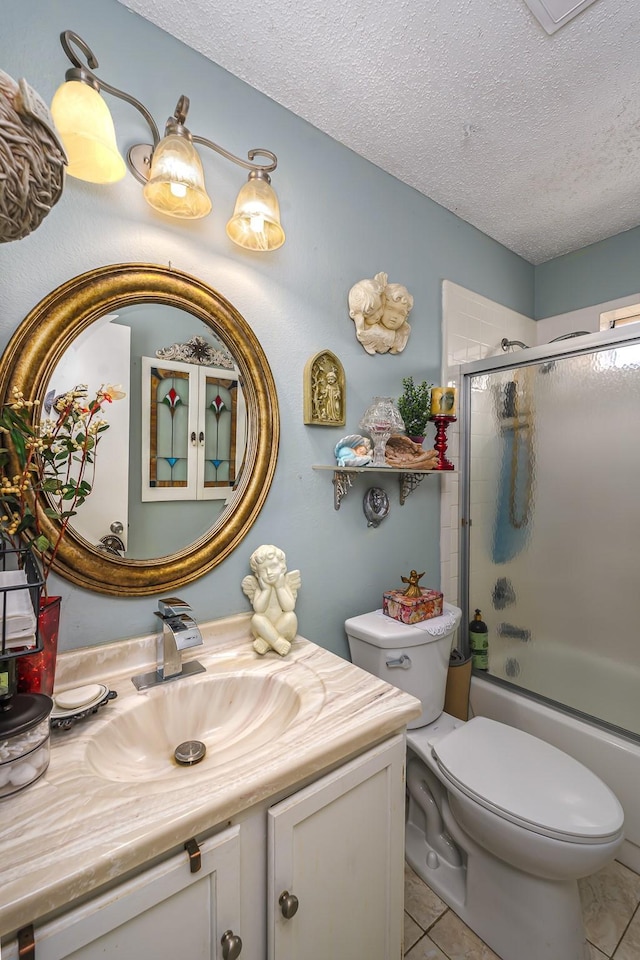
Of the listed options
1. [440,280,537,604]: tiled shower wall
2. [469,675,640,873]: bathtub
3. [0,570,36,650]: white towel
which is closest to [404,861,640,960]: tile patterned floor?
[469,675,640,873]: bathtub

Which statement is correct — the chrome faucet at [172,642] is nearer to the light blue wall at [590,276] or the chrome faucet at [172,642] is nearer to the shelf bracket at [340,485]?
the shelf bracket at [340,485]

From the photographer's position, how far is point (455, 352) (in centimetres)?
189

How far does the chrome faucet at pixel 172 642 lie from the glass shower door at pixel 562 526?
1.35 m

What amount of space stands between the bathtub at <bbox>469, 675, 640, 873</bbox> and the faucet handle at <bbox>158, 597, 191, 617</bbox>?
→ 4.76 feet

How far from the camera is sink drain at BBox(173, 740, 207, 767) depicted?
2.88ft

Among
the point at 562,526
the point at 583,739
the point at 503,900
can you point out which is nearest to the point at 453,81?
the point at 562,526

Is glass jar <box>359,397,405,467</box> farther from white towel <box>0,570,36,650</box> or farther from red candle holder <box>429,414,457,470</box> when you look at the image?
white towel <box>0,570,36,650</box>

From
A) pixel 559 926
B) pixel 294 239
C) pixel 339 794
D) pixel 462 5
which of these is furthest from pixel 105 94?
pixel 559 926

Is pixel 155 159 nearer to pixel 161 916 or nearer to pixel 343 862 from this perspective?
pixel 161 916

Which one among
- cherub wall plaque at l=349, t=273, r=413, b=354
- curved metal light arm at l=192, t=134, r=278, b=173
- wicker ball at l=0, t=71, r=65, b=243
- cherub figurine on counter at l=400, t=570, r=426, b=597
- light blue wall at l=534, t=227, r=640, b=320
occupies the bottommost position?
cherub figurine on counter at l=400, t=570, r=426, b=597

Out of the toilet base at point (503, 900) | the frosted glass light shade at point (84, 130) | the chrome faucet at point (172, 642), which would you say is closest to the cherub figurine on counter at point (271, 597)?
the chrome faucet at point (172, 642)

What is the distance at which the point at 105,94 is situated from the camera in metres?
0.99

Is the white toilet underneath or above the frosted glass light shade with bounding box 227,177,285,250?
underneath

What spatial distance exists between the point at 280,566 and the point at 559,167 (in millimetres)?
1765
